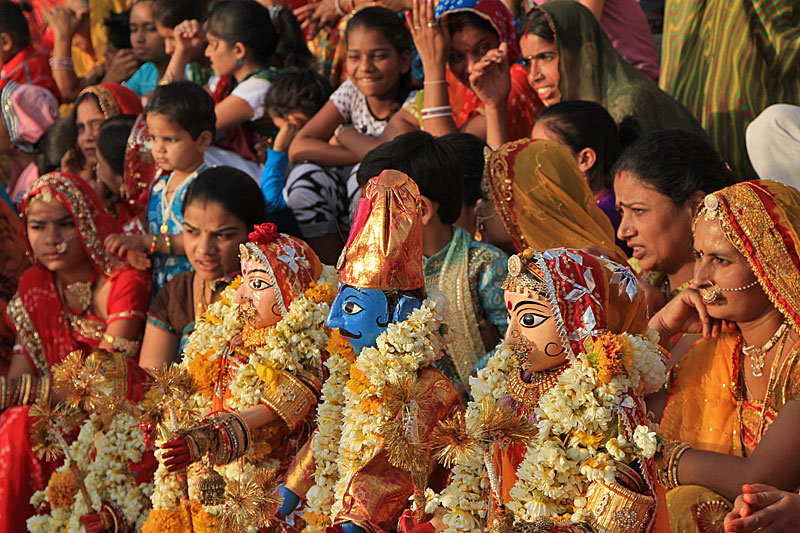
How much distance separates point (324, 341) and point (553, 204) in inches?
49.2

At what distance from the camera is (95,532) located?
169 inches

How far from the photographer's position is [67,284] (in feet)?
19.3

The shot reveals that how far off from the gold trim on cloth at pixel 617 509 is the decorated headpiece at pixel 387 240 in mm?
975

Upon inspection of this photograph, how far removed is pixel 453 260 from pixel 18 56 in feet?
19.9

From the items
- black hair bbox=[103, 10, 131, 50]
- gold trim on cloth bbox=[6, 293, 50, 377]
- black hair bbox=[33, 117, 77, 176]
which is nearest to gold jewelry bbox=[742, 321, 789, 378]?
gold trim on cloth bbox=[6, 293, 50, 377]

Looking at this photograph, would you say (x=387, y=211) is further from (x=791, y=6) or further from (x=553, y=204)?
(x=791, y=6)

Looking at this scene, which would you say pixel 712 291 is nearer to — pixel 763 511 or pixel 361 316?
pixel 763 511

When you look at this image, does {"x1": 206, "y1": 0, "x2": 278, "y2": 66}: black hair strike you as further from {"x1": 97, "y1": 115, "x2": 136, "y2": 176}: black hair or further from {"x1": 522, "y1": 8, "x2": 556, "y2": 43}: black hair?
{"x1": 522, "y1": 8, "x2": 556, "y2": 43}: black hair

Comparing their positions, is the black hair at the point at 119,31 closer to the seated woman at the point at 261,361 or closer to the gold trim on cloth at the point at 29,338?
the gold trim on cloth at the point at 29,338

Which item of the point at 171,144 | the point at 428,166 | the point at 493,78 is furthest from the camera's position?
the point at 171,144

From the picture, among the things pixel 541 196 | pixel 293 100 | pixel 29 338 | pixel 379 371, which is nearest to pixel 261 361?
pixel 379 371

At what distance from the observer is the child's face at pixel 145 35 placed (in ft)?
27.8

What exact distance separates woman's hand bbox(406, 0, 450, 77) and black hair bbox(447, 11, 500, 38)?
85mm

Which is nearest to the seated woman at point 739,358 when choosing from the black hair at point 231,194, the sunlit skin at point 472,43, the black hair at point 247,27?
the black hair at point 231,194
